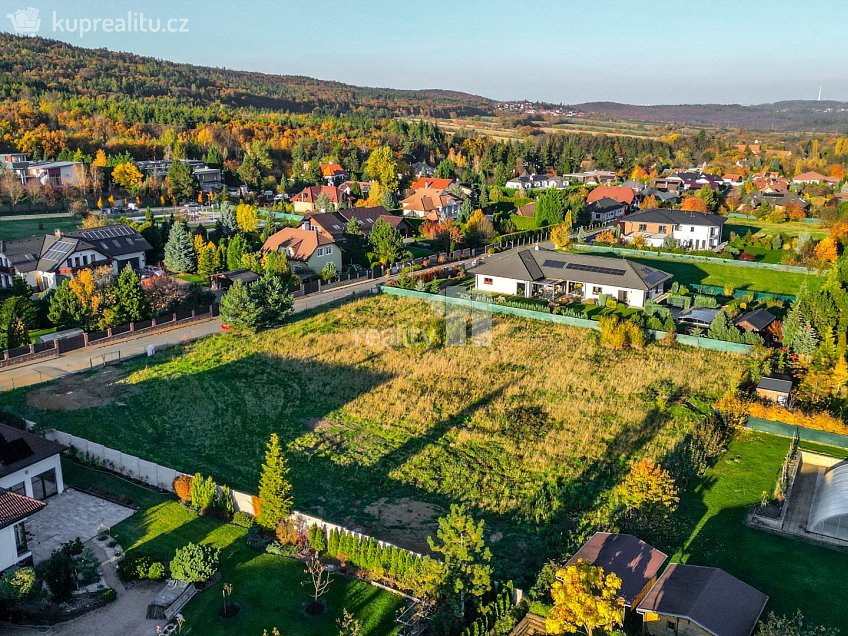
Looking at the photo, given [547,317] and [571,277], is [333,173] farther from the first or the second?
[547,317]

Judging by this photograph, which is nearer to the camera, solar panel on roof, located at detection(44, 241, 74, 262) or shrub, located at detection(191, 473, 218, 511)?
shrub, located at detection(191, 473, 218, 511)

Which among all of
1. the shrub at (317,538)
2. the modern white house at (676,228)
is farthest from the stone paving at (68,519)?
the modern white house at (676,228)

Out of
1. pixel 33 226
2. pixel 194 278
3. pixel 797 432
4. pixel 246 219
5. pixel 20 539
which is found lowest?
pixel 20 539

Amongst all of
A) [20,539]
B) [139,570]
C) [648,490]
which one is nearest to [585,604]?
[648,490]

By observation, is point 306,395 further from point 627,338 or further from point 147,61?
point 147,61

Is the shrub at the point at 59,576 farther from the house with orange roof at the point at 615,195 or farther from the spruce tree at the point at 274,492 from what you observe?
the house with orange roof at the point at 615,195

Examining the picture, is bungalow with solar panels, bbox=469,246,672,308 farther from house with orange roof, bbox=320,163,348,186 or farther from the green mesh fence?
house with orange roof, bbox=320,163,348,186

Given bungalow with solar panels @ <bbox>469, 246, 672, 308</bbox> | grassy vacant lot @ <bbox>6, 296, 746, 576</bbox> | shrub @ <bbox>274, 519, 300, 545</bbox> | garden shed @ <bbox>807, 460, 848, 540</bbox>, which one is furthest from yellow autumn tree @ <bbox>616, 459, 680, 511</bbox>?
bungalow with solar panels @ <bbox>469, 246, 672, 308</bbox>
